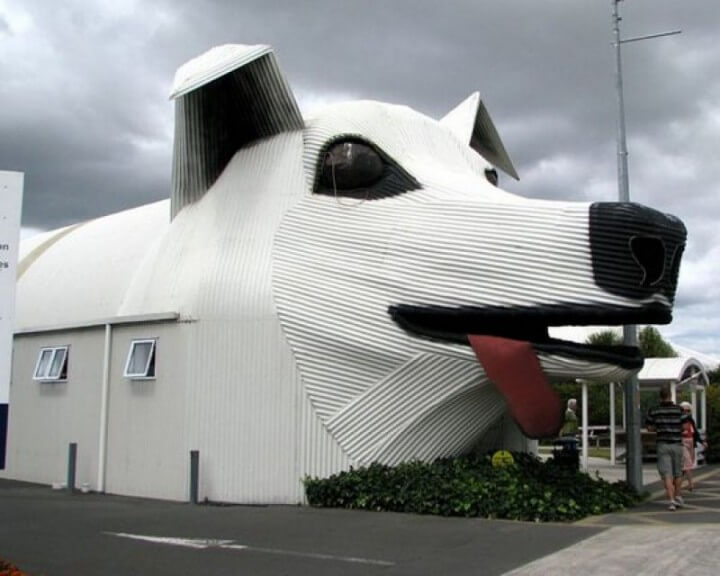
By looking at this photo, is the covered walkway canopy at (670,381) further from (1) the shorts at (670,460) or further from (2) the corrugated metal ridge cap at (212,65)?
(2) the corrugated metal ridge cap at (212,65)

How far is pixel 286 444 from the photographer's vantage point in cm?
1175

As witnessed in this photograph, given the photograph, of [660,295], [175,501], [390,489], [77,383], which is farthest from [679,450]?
[77,383]

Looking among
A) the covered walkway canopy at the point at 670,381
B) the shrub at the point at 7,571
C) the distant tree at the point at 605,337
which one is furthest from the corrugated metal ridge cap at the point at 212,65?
the distant tree at the point at 605,337

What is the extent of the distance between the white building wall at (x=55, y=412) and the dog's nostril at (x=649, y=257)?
8.51 m

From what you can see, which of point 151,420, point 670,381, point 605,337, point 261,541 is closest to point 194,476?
point 151,420

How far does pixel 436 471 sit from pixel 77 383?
660 cm

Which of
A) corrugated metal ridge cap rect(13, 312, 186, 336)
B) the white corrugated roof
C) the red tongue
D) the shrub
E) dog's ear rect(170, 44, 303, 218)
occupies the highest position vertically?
dog's ear rect(170, 44, 303, 218)

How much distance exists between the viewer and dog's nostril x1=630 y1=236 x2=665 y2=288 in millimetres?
9594

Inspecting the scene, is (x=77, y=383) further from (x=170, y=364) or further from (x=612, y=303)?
(x=612, y=303)

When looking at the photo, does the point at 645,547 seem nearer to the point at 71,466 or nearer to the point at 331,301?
the point at 331,301

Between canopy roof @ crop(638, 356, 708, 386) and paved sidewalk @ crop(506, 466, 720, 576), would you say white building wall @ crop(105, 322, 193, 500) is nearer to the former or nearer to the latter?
paved sidewalk @ crop(506, 466, 720, 576)

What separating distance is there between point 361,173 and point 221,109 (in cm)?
253

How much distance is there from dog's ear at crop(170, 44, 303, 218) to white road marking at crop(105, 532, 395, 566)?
5.53m

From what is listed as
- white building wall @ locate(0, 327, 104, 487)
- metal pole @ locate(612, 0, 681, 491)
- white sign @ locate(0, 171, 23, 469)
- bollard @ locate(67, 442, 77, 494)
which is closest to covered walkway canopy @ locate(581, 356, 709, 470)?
metal pole @ locate(612, 0, 681, 491)
